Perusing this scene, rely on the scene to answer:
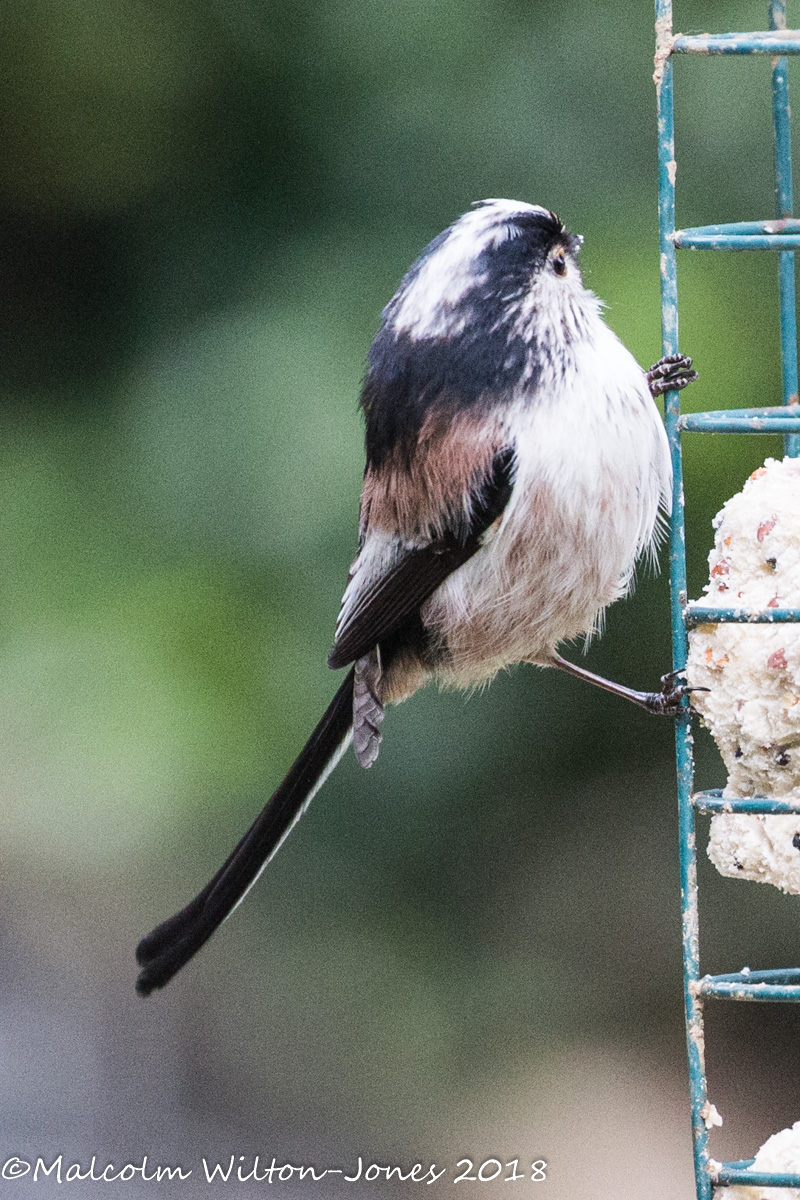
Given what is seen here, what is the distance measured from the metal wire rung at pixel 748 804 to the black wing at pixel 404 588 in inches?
19.9

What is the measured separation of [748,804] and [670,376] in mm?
570

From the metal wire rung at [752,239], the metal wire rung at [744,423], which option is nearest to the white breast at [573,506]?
the metal wire rung at [744,423]

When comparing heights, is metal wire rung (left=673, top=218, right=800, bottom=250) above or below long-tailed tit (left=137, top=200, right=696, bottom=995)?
above

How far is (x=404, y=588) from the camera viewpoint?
84.1 inches

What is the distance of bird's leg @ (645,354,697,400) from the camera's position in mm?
1892

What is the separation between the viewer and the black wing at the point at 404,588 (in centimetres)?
207

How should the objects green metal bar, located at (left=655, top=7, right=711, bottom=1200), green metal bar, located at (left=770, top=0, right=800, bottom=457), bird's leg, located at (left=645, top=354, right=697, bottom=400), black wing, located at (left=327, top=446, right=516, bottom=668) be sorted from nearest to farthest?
1. green metal bar, located at (left=655, top=7, right=711, bottom=1200)
2. green metal bar, located at (left=770, top=0, right=800, bottom=457)
3. bird's leg, located at (left=645, top=354, right=697, bottom=400)
4. black wing, located at (left=327, top=446, right=516, bottom=668)

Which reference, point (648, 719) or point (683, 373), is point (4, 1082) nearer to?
point (648, 719)

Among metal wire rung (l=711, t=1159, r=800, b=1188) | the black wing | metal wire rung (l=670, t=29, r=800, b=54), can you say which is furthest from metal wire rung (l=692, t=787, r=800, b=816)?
metal wire rung (l=670, t=29, r=800, b=54)

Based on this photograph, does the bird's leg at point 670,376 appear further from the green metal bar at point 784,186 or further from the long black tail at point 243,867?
the long black tail at point 243,867

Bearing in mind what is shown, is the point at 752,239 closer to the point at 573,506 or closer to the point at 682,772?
the point at 573,506

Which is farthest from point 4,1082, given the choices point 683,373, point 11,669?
point 683,373

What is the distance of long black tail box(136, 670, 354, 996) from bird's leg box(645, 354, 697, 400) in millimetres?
670

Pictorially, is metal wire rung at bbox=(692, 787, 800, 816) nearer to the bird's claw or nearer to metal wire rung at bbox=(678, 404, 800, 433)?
the bird's claw
